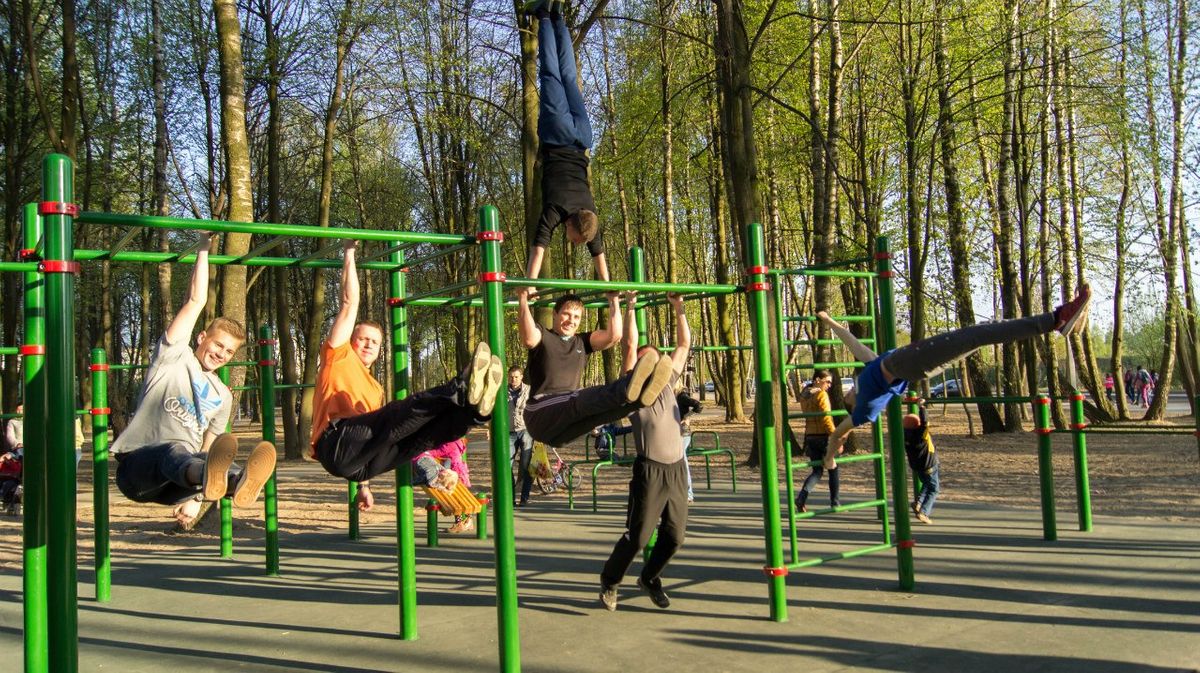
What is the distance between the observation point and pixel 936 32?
55.3ft

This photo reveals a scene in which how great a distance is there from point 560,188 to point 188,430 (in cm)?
287

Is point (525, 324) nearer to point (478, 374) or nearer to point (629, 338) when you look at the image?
point (478, 374)

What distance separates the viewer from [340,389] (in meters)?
4.93

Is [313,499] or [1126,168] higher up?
[1126,168]

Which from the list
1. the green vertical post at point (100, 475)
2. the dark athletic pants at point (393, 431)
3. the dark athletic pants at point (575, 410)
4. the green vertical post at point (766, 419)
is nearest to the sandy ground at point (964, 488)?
the green vertical post at point (100, 475)

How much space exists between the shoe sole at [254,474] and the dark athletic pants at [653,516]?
6.71 feet

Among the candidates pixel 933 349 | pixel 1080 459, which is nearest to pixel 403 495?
pixel 933 349

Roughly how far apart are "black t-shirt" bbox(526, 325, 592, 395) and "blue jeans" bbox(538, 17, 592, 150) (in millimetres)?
1702

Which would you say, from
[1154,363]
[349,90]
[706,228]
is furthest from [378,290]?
[1154,363]

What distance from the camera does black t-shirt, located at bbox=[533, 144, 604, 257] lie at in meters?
6.24

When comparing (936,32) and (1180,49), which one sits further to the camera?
(1180,49)

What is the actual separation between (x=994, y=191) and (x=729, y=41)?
10.8 metres

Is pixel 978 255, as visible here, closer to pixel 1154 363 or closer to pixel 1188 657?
pixel 1188 657

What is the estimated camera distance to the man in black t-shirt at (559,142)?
6207 mm
